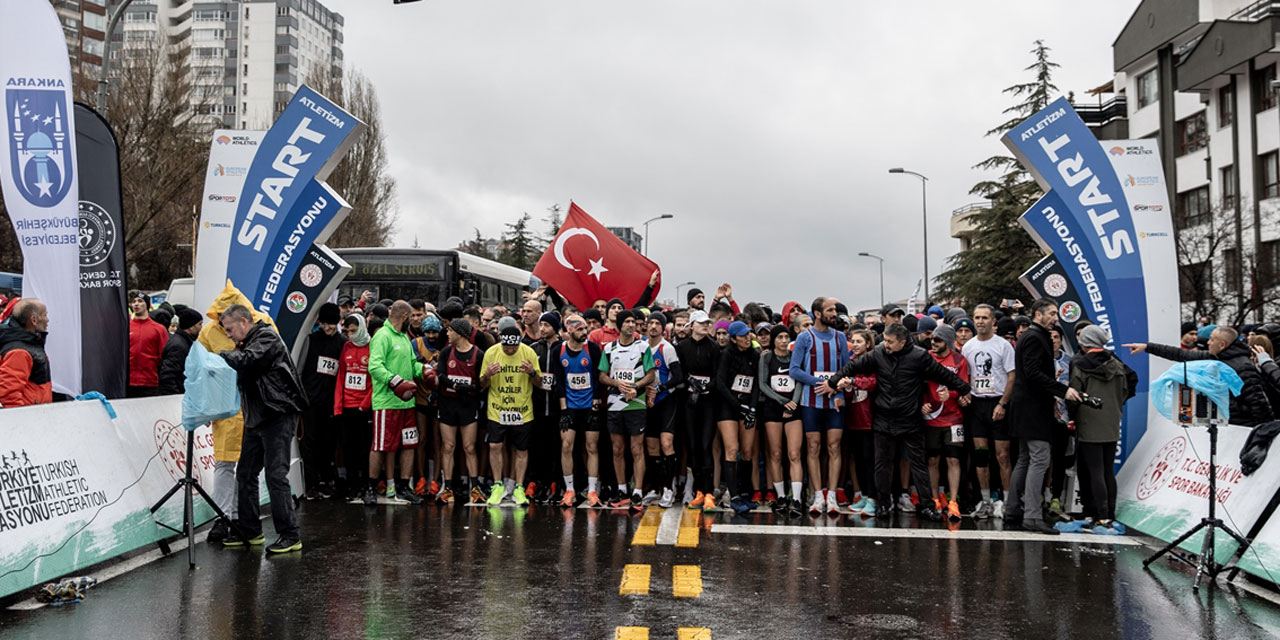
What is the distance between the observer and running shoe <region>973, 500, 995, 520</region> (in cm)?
1088

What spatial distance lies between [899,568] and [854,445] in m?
3.34

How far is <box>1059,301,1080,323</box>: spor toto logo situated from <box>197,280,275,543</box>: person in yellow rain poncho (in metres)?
8.47

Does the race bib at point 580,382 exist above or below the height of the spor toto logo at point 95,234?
→ below

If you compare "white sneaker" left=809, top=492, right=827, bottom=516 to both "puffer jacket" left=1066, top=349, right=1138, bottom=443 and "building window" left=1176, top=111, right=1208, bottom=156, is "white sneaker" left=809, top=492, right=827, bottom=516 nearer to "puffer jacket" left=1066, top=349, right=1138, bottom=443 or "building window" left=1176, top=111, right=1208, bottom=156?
"puffer jacket" left=1066, top=349, right=1138, bottom=443

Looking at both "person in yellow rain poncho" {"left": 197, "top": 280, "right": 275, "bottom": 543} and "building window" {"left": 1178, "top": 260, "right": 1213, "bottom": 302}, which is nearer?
"person in yellow rain poncho" {"left": 197, "top": 280, "right": 275, "bottom": 543}

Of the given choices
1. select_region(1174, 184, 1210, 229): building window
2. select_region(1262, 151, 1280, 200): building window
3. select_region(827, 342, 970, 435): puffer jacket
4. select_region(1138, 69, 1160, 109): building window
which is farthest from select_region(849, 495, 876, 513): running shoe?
select_region(1138, 69, 1160, 109): building window

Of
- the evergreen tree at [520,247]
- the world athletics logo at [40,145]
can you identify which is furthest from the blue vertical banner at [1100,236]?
the evergreen tree at [520,247]

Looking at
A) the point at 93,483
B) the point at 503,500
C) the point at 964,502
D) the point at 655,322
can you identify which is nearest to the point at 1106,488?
the point at 964,502

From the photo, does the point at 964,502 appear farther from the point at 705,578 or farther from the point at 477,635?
the point at 477,635

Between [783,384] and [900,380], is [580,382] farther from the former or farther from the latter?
[900,380]

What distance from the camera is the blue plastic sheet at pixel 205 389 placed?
8055 millimetres

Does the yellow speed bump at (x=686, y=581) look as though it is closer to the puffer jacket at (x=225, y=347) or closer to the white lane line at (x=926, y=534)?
the white lane line at (x=926, y=534)

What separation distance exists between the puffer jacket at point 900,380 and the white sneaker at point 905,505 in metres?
A: 0.96

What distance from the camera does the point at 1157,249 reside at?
1158cm
